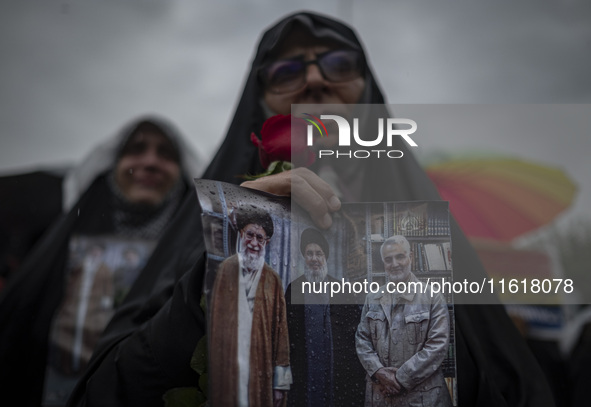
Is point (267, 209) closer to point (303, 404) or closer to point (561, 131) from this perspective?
point (303, 404)

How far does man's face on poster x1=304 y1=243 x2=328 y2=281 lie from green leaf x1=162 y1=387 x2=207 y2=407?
484 millimetres

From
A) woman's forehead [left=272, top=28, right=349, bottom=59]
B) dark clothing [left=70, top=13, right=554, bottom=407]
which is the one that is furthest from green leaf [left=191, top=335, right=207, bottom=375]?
woman's forehead [left=272, top=28, right=349, bottom=59]

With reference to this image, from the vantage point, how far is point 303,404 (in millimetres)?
1237

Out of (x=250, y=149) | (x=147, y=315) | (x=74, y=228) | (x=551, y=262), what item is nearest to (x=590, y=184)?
(x=551, y=262)

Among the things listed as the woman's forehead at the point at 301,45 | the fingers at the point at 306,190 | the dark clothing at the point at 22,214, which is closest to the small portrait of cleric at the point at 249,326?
the fingers at the point at 306,190

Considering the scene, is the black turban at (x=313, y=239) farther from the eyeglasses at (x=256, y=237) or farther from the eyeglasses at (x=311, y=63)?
the eyeglasses at (x=311, y=63)

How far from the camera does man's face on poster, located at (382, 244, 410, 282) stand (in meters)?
1.29

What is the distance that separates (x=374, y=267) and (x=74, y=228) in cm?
204

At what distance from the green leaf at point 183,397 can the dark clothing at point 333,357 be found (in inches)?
13.7

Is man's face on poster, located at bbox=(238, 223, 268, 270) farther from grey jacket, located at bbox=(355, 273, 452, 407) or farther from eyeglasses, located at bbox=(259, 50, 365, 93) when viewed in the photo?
eyeglasses, located at bbox=(259, 50, 365, 93)

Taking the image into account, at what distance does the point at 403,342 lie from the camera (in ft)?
4.10

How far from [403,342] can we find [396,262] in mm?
191

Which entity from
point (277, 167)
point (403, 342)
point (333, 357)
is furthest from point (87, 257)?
point (403, 342)

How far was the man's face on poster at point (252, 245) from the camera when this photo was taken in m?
1.24
